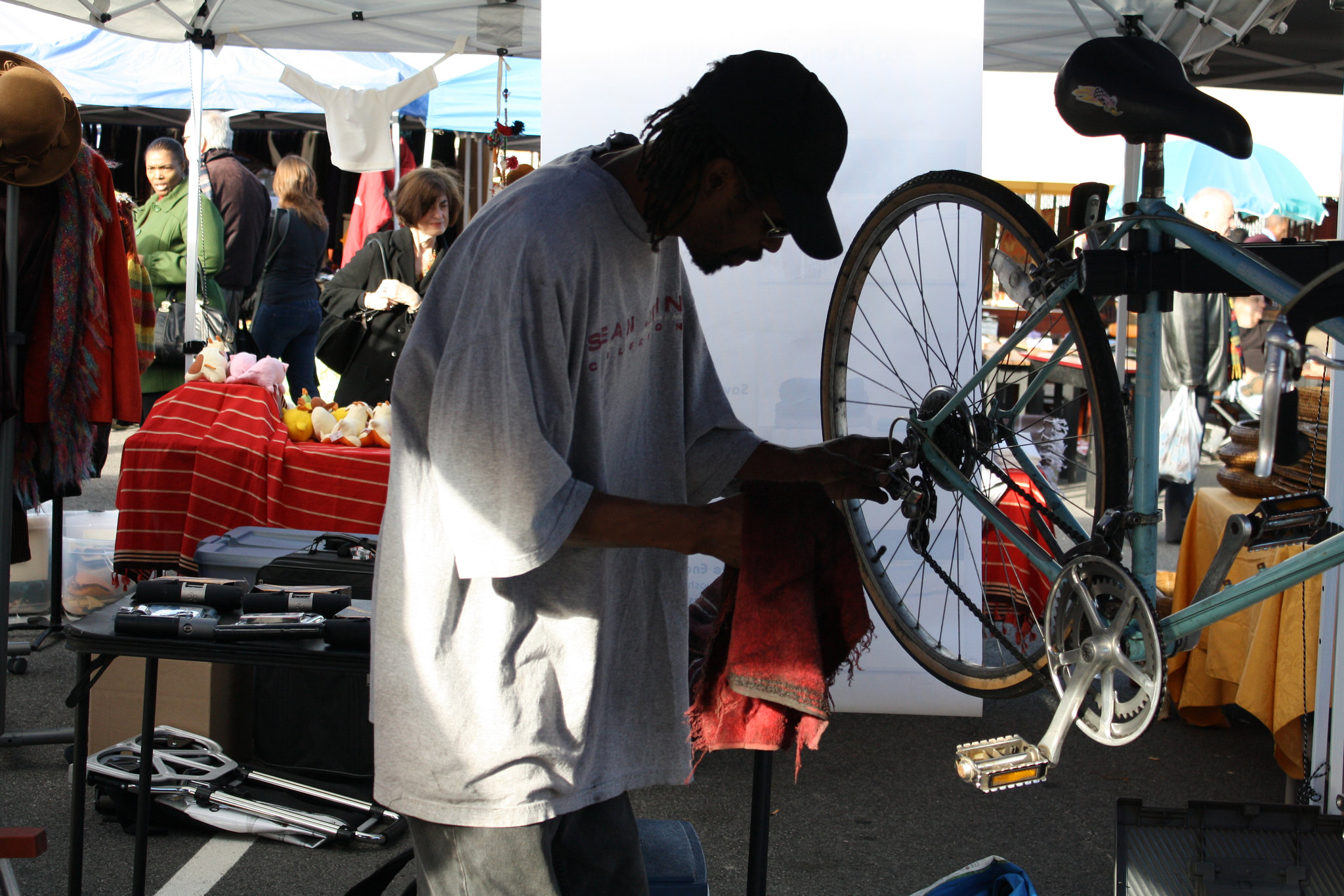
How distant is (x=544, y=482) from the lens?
4.44ft

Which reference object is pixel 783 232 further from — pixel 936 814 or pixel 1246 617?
pixel 1246 617

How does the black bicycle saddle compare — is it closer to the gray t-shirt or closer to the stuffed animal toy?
the gray t-shirt

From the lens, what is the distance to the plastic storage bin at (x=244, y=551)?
3129 millimetres

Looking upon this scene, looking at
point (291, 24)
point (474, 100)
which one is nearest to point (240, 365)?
point (291, 24)

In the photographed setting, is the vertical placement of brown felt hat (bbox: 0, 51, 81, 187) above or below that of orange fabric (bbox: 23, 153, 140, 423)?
above

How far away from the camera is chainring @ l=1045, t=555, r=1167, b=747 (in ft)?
4.94

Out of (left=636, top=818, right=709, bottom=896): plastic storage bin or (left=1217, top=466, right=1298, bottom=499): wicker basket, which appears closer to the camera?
(left=636, top=818, right=709, bottom=896): plastic storage bin

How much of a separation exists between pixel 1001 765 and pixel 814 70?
7.89 feet

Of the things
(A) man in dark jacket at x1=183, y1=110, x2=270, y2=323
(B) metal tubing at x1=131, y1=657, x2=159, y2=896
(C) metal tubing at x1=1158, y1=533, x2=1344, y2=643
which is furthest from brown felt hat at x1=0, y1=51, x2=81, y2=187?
(A) man in dark jacket at x1=183, y1=110, x2=270, y2=323

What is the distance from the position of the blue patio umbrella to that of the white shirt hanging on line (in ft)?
15.9

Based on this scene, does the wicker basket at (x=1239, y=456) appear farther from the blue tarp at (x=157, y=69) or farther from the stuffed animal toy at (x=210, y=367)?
the blue tarp at (x=157, y=69)

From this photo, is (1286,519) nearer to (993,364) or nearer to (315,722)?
(993,364)

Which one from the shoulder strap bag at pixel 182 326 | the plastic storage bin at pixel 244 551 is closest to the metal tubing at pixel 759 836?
the plastic storage bin at pixel 244 551

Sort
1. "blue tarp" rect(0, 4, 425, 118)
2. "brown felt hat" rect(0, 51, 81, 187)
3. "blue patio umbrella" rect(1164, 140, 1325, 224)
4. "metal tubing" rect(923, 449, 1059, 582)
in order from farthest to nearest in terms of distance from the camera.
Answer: "blue tarp" rect(0, 4, 425, 118)
"blue patio umbrella" rect(1164, 140, 1325, 224)
"brown felt hat" rect(0, 51, 81, 187)
"metal tubing" rect(923, 449, 1059, 582)
